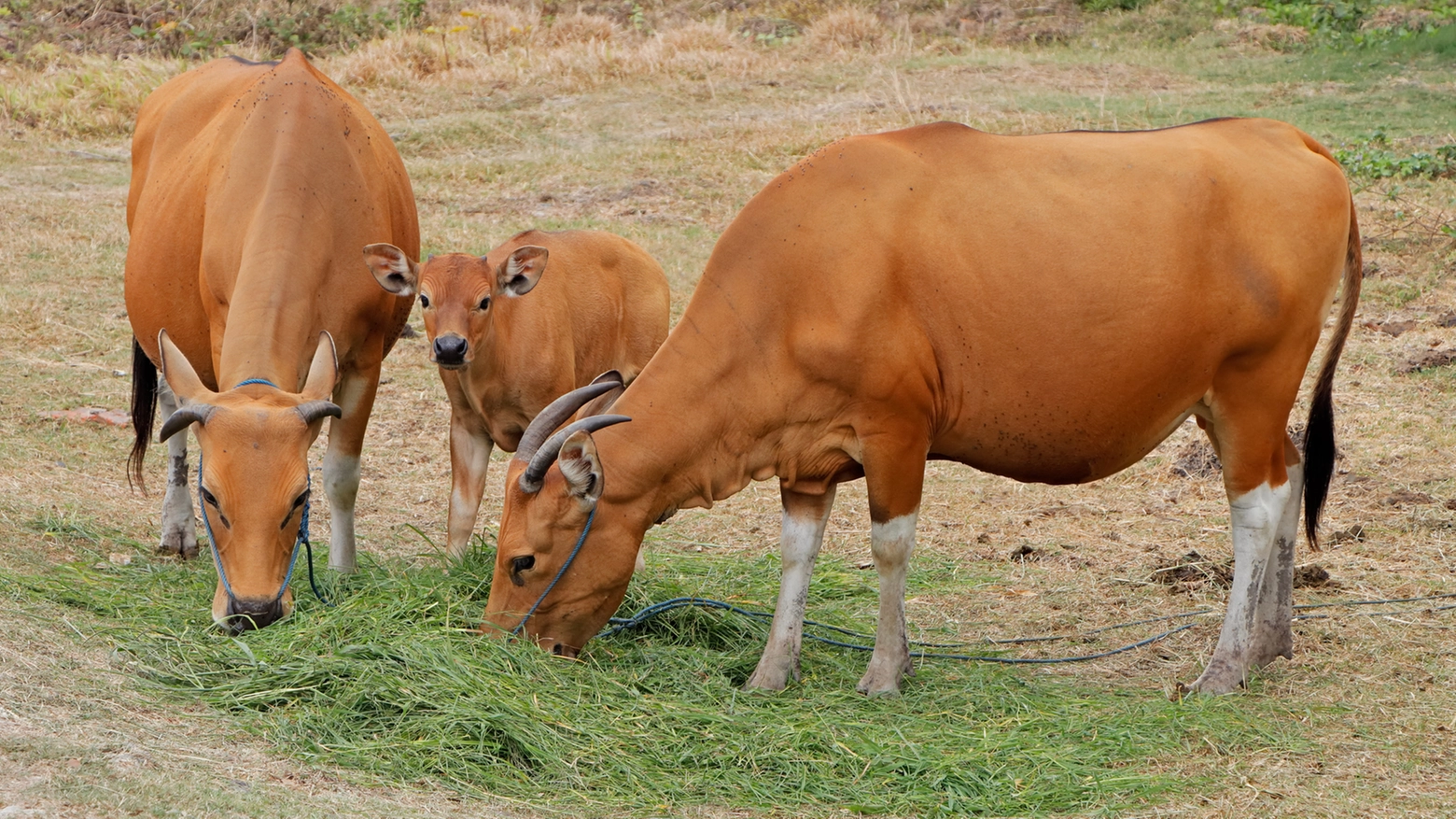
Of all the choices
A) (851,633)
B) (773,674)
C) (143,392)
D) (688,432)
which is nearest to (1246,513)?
(851,633)

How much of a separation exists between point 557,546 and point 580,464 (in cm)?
38

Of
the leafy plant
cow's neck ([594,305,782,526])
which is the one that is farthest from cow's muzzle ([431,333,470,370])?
the leafy plant

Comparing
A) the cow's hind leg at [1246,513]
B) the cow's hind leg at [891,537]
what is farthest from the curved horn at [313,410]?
the cow's hind leg at [1246,513]

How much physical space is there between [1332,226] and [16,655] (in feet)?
17.6

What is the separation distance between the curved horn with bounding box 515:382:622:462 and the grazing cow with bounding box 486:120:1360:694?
0.02 m

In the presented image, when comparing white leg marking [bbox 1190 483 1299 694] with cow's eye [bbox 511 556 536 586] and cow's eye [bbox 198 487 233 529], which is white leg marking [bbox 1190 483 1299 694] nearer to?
cow's eye [bbox 511 556 536 586]

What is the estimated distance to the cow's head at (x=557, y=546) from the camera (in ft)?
18.5

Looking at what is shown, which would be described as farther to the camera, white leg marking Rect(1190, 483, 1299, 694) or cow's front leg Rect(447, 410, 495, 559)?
cow's front leg Rect(447, 410, 495, 559)

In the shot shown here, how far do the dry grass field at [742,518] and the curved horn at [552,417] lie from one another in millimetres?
884

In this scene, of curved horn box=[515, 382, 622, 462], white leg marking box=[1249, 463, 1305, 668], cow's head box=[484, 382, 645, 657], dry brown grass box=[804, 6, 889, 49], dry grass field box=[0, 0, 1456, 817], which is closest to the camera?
dry grass field box=[0, 0, 1456, 817]

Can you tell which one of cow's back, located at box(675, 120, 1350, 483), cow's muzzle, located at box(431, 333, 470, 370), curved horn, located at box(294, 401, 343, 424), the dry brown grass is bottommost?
the dry brown grass

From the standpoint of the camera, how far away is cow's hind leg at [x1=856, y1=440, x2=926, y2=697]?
575cm

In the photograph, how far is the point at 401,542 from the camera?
26.5 feet

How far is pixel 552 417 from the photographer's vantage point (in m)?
5.91
